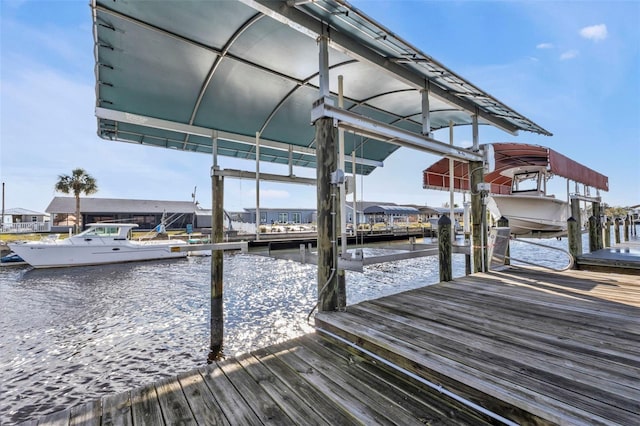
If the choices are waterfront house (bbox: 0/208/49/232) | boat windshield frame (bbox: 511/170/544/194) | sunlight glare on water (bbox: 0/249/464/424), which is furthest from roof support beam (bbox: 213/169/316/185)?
waterfront house (bbox: 0/208/49/232)

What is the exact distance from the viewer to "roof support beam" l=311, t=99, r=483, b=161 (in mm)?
3053

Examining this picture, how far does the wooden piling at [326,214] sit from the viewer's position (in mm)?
3021

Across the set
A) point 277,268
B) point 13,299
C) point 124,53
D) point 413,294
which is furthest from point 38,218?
point 413,294

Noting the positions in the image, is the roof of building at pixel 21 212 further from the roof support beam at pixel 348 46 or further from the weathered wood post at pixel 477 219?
the weathered wood post at pixel 477 219

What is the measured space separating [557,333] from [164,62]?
5.89m

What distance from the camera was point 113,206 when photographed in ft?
100.0

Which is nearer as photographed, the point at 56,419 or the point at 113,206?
the point at 56,419

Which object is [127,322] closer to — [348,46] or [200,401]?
[200,401]

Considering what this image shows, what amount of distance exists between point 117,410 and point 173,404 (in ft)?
1.18

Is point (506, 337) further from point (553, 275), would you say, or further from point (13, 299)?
point (13, 299)

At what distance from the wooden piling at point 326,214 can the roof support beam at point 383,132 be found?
0.12m

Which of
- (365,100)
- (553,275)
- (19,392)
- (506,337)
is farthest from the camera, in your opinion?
(365,100)

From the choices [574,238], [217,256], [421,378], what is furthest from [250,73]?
[574,238]

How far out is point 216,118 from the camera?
5.81 metres
